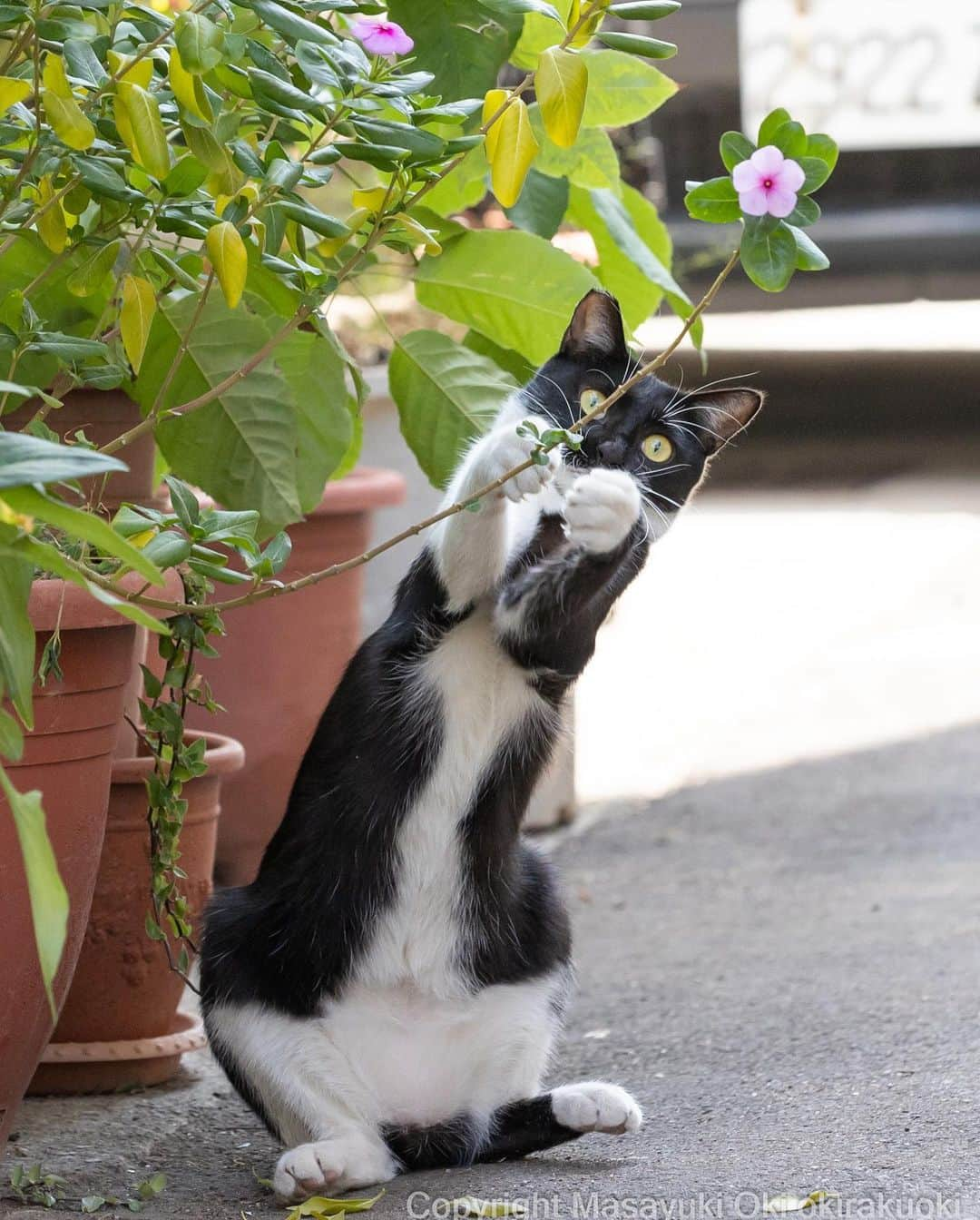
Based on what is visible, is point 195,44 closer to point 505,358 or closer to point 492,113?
point 492,113

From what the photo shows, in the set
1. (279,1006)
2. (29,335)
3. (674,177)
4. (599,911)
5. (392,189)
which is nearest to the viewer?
(29,335)

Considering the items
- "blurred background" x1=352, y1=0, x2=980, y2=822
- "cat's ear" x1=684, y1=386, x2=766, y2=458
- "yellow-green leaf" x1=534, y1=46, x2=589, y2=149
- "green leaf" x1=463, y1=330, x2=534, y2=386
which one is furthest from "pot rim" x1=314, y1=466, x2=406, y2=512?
"yellow-green leaf" x1=534, y1=46, x2=589, y2=149

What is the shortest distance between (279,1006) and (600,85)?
117 cm

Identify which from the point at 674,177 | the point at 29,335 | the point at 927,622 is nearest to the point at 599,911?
the point at 29,335

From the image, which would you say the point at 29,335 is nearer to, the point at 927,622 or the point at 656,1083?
the point at 656,1083

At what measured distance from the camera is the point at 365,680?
1.82m

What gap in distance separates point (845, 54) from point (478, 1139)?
187 inches

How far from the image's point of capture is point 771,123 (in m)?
1.43

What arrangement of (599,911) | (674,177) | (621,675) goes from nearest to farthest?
(599,911) < (621,675) < (674,177)

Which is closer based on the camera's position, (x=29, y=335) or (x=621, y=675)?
(x=29, y=335)

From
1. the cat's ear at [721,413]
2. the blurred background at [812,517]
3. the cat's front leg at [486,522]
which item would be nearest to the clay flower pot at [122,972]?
the cat's front leg at [486,522]

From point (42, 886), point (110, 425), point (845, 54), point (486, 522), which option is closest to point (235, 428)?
point (110, 425)

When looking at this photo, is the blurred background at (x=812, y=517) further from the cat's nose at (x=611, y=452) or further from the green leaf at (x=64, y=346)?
the green leaf at (x=64, y=346)

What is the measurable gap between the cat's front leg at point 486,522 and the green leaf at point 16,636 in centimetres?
50
